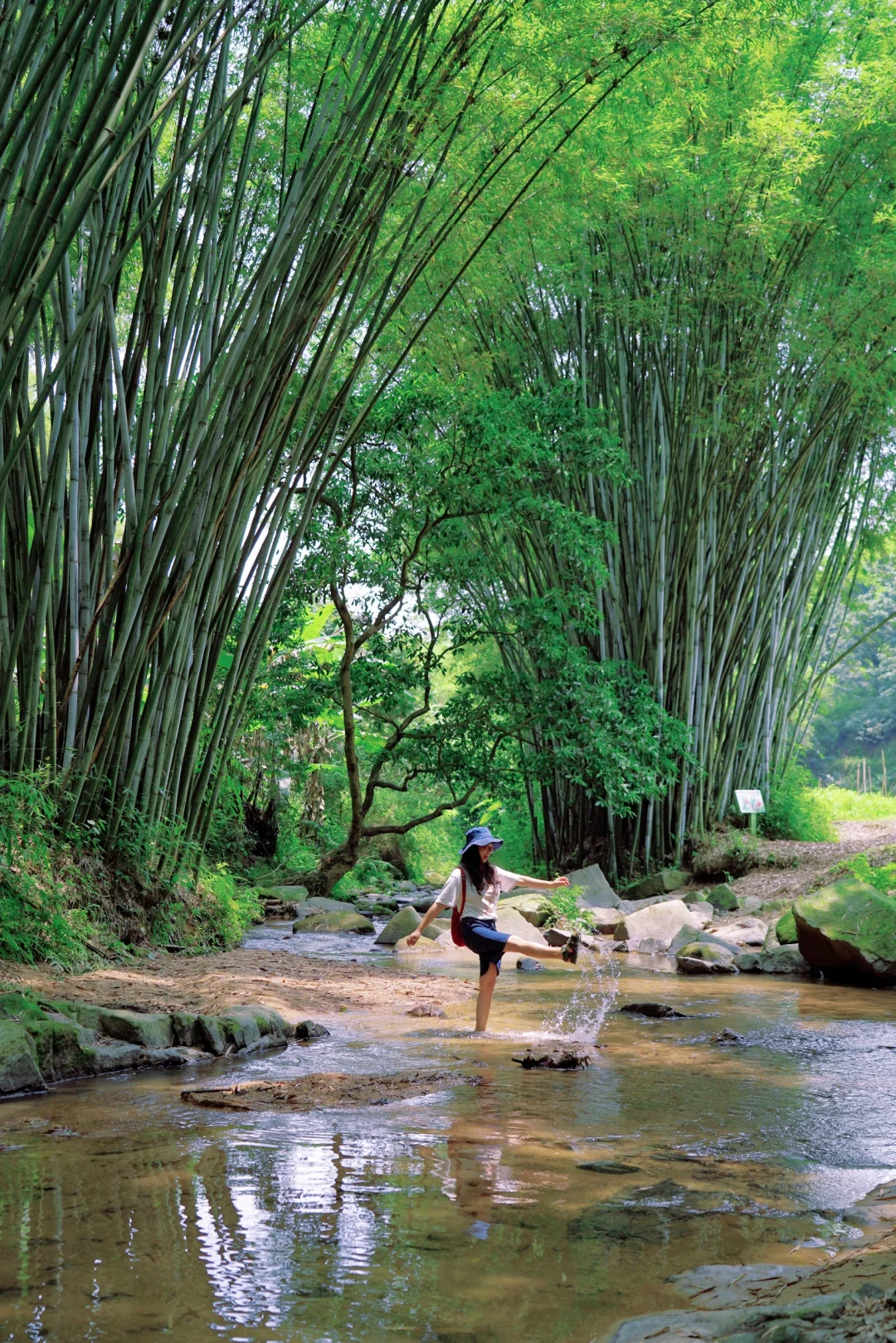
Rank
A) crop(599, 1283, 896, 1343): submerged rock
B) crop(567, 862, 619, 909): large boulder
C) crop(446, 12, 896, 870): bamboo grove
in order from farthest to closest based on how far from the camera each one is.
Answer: crop(567, 862, 619, 909): large boulder
crop(446, 12, 896, 870): bamboo grove
crop(599, 1283, 896, 1343): submerged rock

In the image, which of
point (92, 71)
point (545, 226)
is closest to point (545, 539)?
point (545, 226)

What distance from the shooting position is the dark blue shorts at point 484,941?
401 centimetres

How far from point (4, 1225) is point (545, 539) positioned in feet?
22.2

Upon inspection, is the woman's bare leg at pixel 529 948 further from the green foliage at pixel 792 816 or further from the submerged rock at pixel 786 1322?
the green foliage at pixel 792 816

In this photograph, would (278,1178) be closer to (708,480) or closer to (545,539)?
(545,539)

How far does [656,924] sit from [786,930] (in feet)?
2.80

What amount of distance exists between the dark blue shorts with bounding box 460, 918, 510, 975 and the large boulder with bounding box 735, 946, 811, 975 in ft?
7.66

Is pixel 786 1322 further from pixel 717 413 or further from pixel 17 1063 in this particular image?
pixel 717 413

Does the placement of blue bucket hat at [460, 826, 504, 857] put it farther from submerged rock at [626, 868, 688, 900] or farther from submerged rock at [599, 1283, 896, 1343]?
submerged rock at [626, 868, 688, 900]

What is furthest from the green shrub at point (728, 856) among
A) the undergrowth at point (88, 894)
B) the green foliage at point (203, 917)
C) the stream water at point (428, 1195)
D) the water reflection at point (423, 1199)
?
the water reflection at point (423, 1199)

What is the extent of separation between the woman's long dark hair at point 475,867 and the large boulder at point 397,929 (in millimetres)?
2893

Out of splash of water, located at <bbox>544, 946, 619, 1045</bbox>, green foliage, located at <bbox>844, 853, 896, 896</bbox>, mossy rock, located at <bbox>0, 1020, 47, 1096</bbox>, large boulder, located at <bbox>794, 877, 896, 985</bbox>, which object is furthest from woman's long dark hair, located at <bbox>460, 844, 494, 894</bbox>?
green foliage, located at <bbox>844, 853, 896, 896</bbox>

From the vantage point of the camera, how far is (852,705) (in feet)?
98.0

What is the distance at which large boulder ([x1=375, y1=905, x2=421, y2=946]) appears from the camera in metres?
6.95
